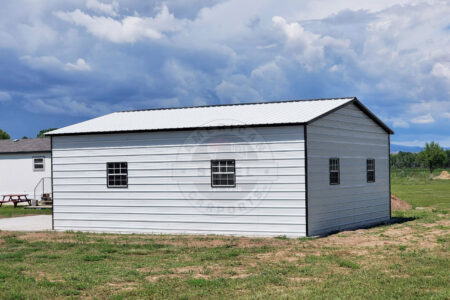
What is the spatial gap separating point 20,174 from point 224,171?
25463 mm

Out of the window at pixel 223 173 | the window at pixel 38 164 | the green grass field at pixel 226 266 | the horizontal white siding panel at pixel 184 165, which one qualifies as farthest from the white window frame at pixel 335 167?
the window at pixel 38 164

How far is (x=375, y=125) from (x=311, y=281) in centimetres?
1386

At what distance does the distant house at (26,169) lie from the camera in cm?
3862

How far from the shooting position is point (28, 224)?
22.8m

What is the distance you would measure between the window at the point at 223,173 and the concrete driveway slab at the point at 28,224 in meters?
7.22

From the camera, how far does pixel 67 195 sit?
21.0m

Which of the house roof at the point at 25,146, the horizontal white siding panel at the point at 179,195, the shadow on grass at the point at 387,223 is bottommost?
the shadow on grass at the point at 387,223

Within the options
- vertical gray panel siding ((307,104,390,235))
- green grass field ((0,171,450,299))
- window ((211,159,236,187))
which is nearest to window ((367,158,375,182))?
vertical gray panel siding ((307,104,390,235))

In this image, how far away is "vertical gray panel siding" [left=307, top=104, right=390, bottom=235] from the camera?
58.9 feet

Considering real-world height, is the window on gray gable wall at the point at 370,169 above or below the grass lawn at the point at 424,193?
above

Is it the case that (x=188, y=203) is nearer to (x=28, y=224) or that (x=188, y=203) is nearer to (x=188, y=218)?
(x=188, y=218)

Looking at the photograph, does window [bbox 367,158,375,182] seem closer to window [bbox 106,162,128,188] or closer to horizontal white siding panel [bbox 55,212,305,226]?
horizontal white siding panel [bbox 55,212,305,226]

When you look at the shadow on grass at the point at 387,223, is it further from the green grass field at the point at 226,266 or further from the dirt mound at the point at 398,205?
the dirt mound at the point at 398,205

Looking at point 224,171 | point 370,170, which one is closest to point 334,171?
point 370,170
